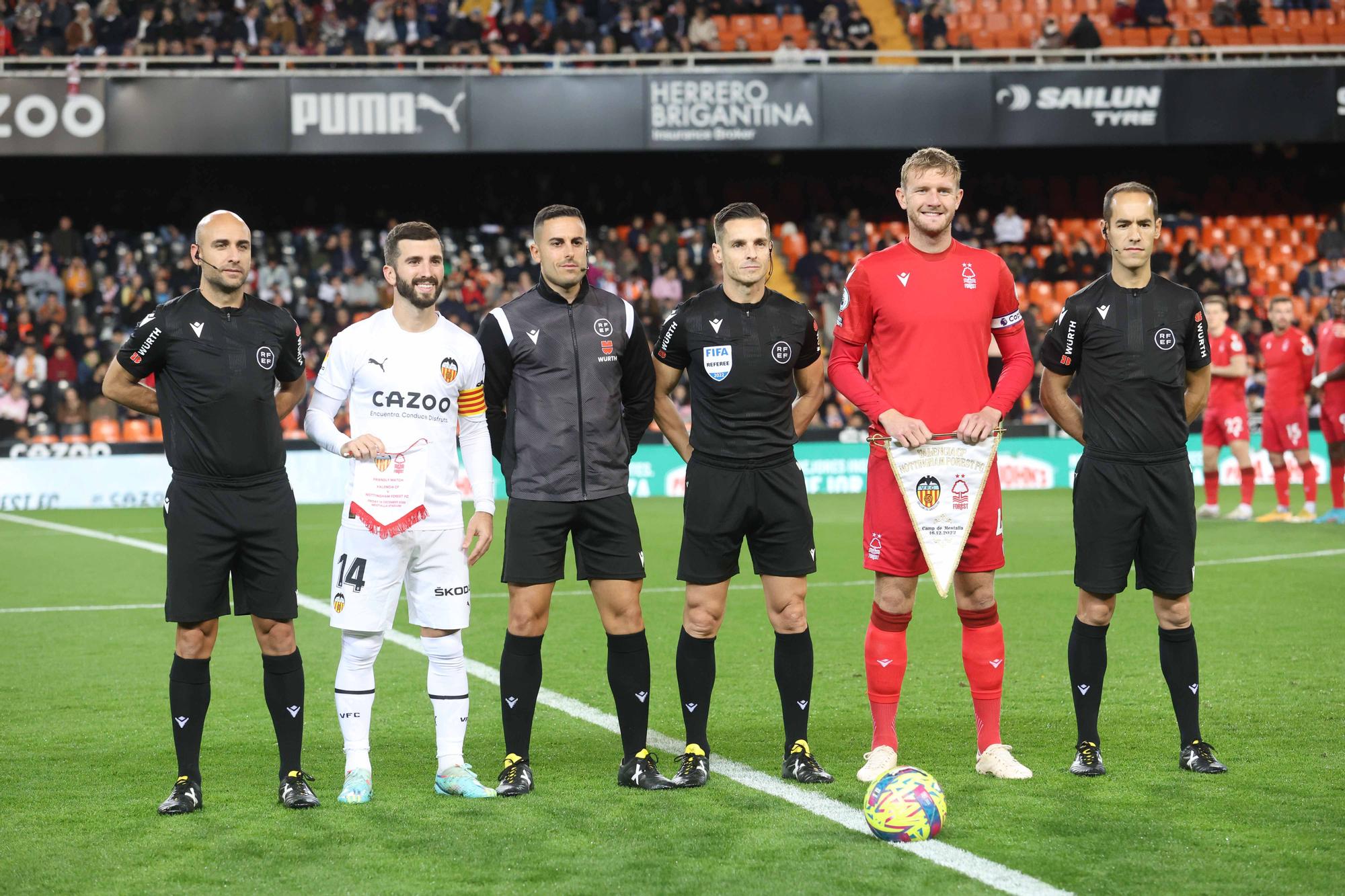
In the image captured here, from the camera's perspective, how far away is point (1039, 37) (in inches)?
1043

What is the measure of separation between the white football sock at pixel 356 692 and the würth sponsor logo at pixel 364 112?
2014 cm

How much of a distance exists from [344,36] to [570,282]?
2204 cm

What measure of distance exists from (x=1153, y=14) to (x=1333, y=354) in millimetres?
14676

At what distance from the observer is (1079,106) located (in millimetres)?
25328

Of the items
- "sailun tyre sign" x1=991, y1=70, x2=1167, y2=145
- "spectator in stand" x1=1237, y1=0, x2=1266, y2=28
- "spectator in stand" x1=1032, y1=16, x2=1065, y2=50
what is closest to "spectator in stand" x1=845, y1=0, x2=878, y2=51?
"sailun tyre sign" x1=991, y1=70, x2=1167, y2=145

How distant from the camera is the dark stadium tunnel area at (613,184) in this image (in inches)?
1049

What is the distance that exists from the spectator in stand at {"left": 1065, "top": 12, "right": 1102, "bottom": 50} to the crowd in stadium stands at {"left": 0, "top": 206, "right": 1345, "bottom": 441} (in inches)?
124

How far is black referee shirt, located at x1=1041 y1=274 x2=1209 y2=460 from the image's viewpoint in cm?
562

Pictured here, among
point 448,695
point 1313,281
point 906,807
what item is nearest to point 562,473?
point 448,695

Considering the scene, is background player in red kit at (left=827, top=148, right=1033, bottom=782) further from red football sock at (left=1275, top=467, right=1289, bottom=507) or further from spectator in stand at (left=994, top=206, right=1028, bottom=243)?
spectator in stand at (left=994, top=206, right=1028, bottom=243)

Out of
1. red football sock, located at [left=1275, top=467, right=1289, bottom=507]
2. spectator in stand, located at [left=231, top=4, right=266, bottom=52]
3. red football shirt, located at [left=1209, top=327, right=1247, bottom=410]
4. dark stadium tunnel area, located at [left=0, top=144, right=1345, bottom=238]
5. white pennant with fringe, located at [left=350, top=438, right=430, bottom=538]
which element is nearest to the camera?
white pennant with fringe, located at [left=350, top=438, right=430, bottom=538]

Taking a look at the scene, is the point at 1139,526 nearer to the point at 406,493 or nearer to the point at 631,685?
the point at 631,685

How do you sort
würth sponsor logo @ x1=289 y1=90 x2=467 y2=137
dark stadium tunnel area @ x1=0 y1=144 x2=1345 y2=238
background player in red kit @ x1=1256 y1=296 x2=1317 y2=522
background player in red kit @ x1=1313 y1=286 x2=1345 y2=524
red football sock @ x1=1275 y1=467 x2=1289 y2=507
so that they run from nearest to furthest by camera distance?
background player in red kit @ x1=1313 y1=286 x2=1345 y2=524
background player in red kit @ x1=1256 y1=296 x2=1317 y2=522
red football sock @ x1=1275 y1=467 x2=1289 y2=507
würth sponsor logo @ x1=289 y1=90 x2=467 y2=137
dark stadium tunnel area @ x1=0 y1=144 x2=1345 y2=238

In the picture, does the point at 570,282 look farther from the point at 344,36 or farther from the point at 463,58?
the point at 344,36
